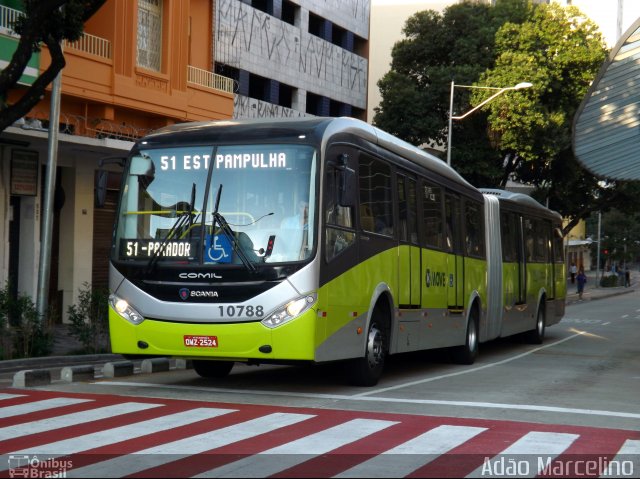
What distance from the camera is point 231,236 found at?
1184 centimetres

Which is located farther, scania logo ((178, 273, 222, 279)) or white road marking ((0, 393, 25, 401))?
scania logo ((178, 273, 222, 279))

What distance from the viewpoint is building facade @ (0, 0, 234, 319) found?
22625 mm

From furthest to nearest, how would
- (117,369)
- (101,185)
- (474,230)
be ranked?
(474,230) < (117,369) < (101,185)

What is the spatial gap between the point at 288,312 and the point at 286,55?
27675mm

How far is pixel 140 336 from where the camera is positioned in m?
12.1

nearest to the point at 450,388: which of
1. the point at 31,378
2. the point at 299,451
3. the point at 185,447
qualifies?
the point at 31,378

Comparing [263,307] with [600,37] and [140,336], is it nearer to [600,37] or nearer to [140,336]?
[140,336]

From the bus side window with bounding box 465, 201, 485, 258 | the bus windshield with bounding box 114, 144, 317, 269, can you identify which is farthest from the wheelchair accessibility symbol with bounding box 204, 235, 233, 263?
the bus side window with bounding box 465, 201, 485, 258

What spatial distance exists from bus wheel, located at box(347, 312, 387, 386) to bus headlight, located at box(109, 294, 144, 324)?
2856 millimetres

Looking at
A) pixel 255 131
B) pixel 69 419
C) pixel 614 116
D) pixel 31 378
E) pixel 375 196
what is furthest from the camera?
pixel 614 116

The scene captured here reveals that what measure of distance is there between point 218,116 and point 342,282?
17313 millimetres

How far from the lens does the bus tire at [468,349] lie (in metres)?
18.6

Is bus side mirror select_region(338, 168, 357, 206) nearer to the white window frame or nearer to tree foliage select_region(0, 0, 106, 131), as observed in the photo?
tree foliage select_region(0, 0, 106, 131)

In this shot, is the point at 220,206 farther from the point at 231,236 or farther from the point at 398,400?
the point at 398,400
